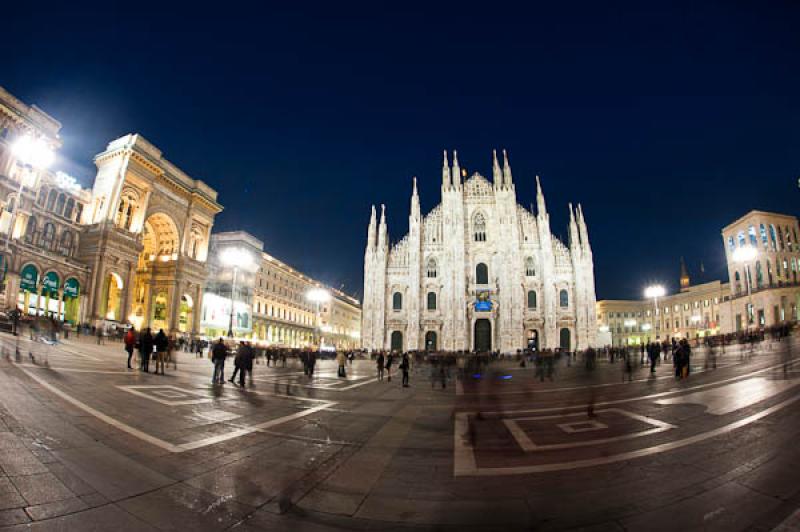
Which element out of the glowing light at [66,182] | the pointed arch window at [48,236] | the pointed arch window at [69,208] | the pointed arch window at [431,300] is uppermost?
the glowing light at [66,182]

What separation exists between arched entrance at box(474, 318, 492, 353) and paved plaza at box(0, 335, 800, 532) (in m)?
39.7

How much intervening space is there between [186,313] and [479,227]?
38744 mm

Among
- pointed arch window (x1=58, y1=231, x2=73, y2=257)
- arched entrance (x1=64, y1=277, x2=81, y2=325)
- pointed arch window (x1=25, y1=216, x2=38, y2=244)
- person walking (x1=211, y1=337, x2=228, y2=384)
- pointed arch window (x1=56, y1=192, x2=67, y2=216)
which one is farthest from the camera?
pointed arch window (x1=56, y1=192, x2=67, y2=216)

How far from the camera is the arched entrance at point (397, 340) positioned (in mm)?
46312

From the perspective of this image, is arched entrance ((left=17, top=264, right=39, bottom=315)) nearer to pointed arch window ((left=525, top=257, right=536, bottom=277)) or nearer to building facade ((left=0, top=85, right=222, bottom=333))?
building facade ((left=0, top=85, right=222, bottom=333))

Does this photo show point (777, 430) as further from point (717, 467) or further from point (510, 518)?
point (510, 518)

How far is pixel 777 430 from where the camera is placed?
190 inches

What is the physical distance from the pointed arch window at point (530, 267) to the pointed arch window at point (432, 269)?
11.2 m

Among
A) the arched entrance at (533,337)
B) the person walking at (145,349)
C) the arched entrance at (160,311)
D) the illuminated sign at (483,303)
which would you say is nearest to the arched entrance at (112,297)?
the arched entrance at (160,311)

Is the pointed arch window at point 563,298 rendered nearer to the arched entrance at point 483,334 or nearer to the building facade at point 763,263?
the arched entrance at point 483,334

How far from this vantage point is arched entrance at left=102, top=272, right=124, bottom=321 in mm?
39078

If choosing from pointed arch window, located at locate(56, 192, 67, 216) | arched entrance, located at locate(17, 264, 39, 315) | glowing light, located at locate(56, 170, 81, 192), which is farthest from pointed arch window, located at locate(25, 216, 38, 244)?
glowing light, located at locate(56, 170, 81, 192)

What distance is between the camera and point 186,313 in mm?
48188

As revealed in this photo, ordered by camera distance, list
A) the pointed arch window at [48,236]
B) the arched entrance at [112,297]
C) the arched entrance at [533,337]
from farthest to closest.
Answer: the arched entrance at [533,337], the arched entrance at [112,297], the pointed arch window at [48,236]
